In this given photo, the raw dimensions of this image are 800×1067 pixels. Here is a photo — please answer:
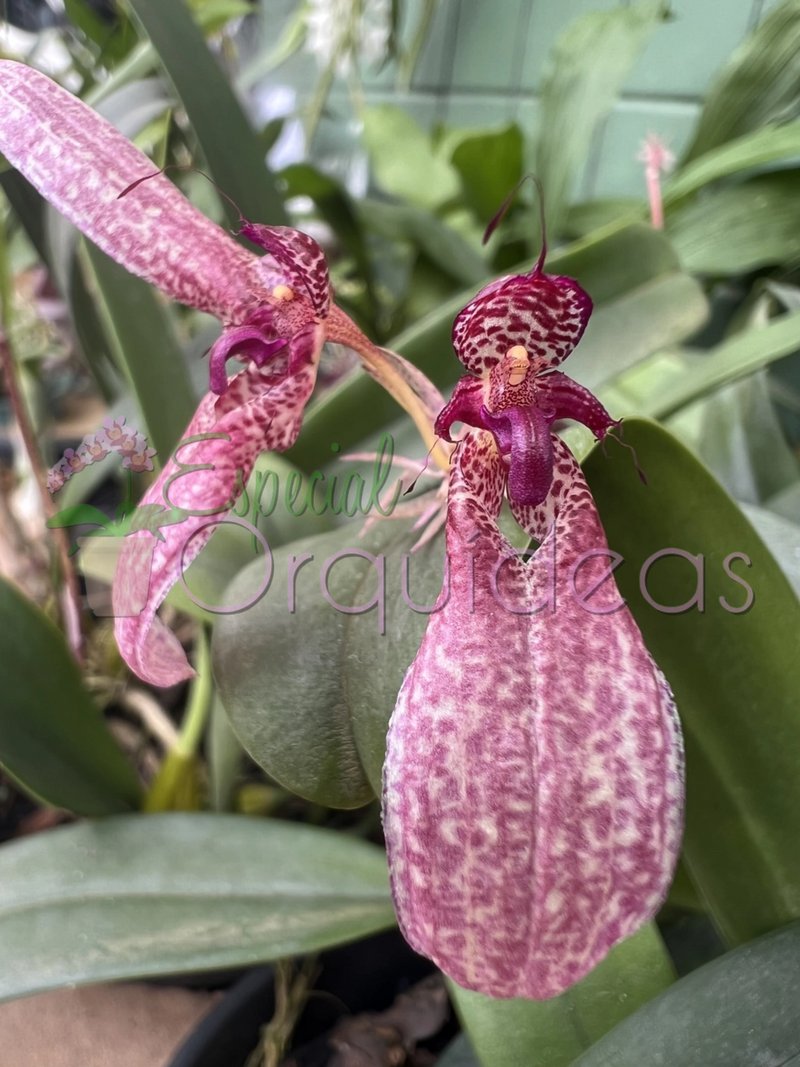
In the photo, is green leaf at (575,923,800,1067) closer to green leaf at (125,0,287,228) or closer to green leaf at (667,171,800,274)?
green leaf at (125,0,287,228)

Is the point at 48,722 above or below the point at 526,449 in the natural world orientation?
below

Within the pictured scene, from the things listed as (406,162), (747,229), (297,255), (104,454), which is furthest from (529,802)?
(406,162)

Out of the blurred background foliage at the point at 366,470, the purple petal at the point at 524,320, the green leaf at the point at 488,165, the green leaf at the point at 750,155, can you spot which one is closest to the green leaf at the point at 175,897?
the blurred background foliage at the point at 366,470

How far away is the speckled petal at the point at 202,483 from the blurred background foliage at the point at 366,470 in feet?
0.27

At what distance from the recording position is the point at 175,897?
0.41 m

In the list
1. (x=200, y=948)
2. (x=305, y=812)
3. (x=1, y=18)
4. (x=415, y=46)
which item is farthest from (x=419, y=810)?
(x=415, y=46)

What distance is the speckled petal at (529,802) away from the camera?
20 centimetres

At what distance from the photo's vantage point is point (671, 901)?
40cm

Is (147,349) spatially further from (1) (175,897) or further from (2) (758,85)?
(2) (758,85)

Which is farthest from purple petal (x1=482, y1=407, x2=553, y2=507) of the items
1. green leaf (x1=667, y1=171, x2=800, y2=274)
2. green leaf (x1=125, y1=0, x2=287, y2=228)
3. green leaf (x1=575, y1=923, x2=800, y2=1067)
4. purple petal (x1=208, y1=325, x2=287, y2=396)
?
green leaf (x1=667, y1=171, x2=800, y2=274)

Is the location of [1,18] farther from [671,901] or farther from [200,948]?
[671,901]

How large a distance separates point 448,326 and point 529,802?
0.40 m

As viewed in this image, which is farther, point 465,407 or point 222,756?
point 222,756

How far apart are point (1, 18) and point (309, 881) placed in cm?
82
